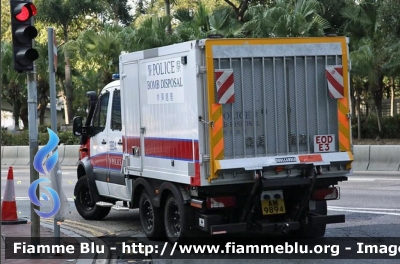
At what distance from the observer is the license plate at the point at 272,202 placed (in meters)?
9.52

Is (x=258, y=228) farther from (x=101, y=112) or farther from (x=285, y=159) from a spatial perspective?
(x=101, y=112)

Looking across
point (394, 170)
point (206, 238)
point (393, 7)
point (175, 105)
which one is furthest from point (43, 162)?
point (393, 7)

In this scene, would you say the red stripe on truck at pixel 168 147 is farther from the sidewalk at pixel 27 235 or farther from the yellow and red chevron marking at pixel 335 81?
the yellow and red chevron marking at pixel 335 81

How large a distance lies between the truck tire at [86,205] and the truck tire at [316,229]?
14.2ft

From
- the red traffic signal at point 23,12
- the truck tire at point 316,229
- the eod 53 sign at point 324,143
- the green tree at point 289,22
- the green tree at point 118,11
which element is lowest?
the truck tire at point 316,229

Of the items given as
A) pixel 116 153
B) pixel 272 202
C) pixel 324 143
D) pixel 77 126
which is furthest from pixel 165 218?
pixel 77 126

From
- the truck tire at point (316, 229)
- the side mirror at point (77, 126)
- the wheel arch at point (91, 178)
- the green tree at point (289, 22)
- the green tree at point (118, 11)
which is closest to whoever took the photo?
the truck tire at point (316, 229)

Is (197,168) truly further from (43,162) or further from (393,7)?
(393,7)

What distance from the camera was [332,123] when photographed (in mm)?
9969

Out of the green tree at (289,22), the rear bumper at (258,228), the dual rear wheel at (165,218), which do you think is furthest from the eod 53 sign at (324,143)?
the green tree at (289,22)

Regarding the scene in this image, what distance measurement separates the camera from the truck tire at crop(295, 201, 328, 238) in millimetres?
10281

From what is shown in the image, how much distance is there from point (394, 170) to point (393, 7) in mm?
Answer: 5577

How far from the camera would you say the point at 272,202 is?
9578mm

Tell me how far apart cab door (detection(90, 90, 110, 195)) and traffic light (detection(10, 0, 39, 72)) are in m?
3.39
